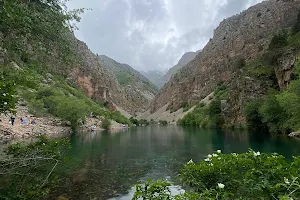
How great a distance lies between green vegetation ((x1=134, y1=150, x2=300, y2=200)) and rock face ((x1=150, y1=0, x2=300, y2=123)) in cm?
7566

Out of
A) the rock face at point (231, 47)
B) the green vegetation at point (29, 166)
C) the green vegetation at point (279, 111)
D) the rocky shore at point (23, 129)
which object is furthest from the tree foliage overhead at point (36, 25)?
the rock face at point (231, 47)

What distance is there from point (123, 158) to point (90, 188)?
10720mm

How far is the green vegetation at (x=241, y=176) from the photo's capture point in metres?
5.62

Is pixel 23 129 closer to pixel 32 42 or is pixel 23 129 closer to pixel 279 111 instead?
pixel 32 42

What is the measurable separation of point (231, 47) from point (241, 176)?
137 metres

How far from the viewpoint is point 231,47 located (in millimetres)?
134750

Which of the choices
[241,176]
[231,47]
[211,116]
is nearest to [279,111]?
[211,116]

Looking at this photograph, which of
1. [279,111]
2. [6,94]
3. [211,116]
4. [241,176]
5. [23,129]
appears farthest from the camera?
[211,116]

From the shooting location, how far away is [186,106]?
152m

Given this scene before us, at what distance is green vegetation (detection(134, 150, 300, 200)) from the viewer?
5.62 m

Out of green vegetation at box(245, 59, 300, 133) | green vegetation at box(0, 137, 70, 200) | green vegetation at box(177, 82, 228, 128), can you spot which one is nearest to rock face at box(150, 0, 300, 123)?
green vegetation at box(177, 82, 228, 128)

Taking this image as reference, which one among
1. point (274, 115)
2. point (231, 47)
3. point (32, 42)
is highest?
point (231, 47)

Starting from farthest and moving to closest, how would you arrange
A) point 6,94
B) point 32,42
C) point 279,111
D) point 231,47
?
point 231,47, point 279,111, point 32,42, point 6,94

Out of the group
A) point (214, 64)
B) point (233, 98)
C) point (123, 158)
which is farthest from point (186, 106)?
point (123, 158)
